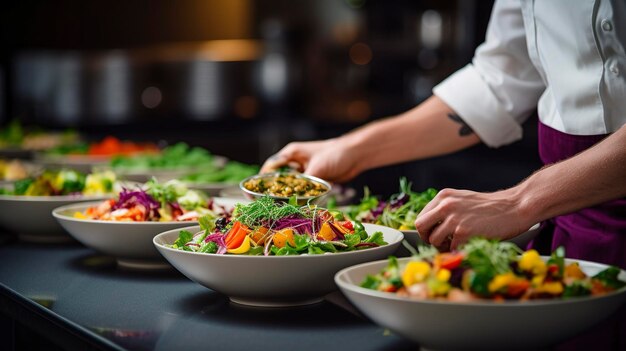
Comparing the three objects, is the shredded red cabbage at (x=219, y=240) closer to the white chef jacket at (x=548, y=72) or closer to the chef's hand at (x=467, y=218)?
the chef's hand at (x=467, y=218)

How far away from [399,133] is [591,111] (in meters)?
0.54

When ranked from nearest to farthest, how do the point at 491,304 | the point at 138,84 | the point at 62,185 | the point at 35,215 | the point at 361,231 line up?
the point at 491,304 → the point at 361,231 → the point at 35,215 → the point at 62,185 → the point at 138,84

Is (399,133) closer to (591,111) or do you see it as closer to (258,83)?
Result: (591,111)

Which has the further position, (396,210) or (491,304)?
(396,210)

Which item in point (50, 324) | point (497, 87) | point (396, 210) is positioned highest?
point (497, 87)

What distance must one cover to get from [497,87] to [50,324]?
4.03 ft

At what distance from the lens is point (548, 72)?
194 centimetres

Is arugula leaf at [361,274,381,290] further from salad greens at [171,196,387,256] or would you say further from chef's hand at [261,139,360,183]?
chef's hand at [261,139,360,183]

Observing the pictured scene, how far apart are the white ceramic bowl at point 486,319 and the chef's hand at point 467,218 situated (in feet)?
0.83

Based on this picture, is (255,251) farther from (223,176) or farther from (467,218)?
(223,176)

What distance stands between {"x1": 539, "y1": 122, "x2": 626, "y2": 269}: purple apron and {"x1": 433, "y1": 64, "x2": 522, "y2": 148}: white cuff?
0.81ft

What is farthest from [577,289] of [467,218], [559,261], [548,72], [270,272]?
[548,72]

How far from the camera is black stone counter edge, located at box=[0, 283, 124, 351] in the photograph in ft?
4.51

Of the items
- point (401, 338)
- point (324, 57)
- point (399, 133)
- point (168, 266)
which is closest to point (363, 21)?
point (324, 57)
